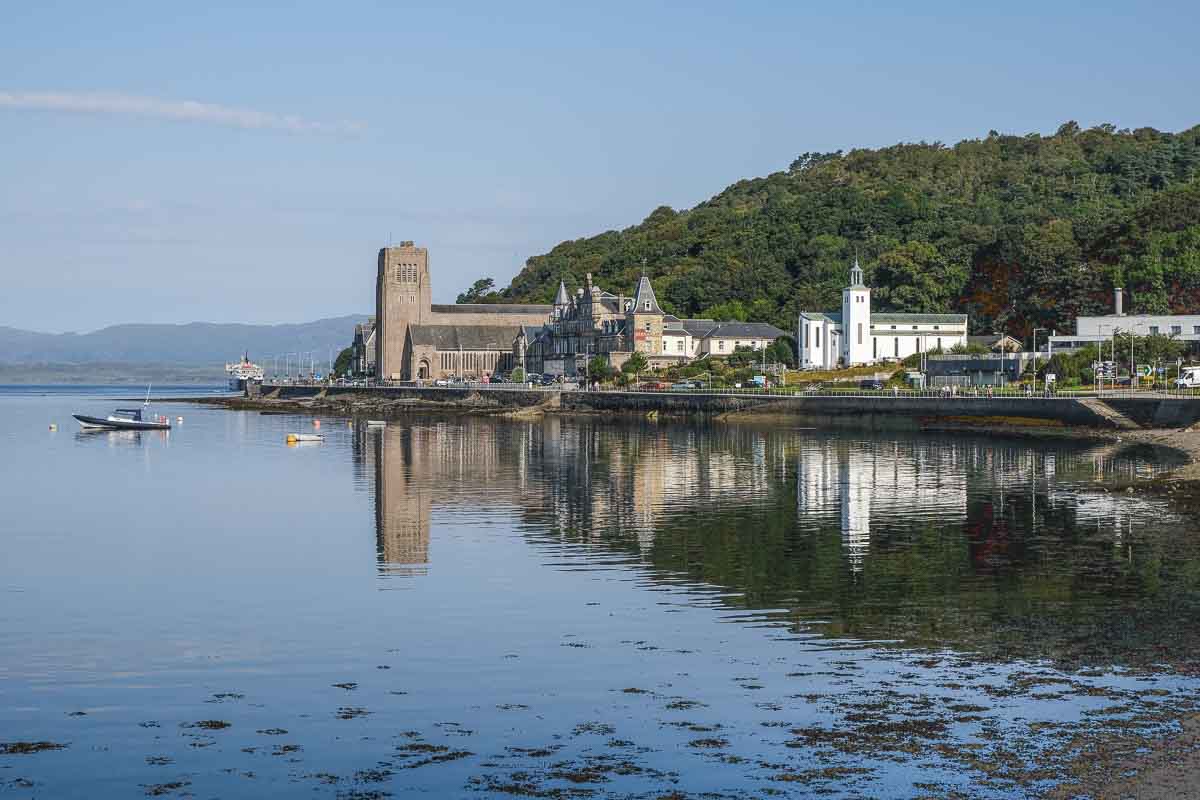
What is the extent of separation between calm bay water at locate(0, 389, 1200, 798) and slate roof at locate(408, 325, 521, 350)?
387ft

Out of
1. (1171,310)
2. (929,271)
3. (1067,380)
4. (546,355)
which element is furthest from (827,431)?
(546,355)

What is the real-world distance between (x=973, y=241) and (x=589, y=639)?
113 meters

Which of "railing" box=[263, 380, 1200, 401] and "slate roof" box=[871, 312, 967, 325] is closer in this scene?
"railing" box=[263, 380, 1200, 401]

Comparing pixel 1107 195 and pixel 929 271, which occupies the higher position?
pixel 1107 195

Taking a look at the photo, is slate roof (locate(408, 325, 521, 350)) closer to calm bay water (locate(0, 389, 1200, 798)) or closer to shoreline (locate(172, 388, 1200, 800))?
shoreline (locate(172, 388, 1200, 800))

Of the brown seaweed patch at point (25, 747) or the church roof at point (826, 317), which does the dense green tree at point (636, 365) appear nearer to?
the church roof at point (826, 317)

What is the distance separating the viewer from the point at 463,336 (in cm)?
16438

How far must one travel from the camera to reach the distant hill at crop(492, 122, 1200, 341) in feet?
351

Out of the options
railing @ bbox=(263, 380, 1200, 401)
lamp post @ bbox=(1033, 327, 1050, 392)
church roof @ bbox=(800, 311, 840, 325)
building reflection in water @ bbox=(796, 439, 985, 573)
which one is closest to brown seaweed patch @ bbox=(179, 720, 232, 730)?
building reflection in water @ bbox=(796, 439, 985, 573)

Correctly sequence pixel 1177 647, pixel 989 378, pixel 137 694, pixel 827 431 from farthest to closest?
1. pixel 989 378
2. pixel 827 431
3. pixel 1177 647
4. pixel 137 694

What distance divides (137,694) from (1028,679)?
1192cm

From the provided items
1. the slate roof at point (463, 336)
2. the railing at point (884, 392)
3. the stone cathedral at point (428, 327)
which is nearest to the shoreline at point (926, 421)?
the railing at point (884, 392)

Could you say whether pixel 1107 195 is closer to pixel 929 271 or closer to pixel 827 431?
pixel 929 271

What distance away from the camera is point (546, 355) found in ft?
500
